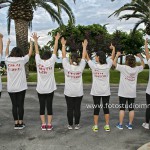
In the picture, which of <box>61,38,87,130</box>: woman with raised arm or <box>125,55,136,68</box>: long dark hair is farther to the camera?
<box>125,55,136,68</box>: long dark hair

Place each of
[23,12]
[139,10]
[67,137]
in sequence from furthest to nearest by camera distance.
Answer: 1. [139,10]
2. [23,12]
3. [67,137]

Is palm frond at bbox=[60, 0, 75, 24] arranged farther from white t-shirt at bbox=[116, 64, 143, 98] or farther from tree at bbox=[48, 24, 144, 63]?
white t-shirt at bbox=[116, 64, 143, 98]

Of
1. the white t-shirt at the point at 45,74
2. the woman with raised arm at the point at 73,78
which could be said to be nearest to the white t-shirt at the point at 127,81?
the woman with raised arm at the point at 73,78

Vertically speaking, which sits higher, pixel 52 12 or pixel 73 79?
pixel 52 12

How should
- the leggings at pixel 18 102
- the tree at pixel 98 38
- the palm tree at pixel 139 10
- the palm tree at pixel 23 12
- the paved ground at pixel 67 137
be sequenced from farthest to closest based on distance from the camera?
the tree at pixel 98 38
the palm tree at pixel 139 10
the palm tree at pixel 23 12
the leggings at pixel 18 102
the paved ground at pixel 67 137

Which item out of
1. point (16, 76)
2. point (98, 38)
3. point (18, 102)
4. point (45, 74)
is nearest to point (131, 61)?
point (45, 74)

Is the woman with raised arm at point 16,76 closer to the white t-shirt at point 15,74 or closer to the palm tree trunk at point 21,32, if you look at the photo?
the white t-shirt at point 15,74

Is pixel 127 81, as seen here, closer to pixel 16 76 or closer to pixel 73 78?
pixel 73 78

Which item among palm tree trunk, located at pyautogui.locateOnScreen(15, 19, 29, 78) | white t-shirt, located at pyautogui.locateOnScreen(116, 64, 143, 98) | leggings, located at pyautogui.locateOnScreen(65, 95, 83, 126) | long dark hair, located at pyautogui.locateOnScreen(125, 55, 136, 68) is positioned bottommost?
leggings, located at pyautogui.locateOnScreen(65, 95, 83, 126)

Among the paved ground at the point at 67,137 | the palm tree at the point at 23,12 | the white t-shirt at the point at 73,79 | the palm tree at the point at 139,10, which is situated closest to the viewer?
the paved ground at the point at 67,137

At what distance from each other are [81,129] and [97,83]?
3.68 ft

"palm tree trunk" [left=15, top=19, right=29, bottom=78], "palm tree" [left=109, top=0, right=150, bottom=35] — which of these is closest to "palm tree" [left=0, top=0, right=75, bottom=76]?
"palm tree trunk" [left=15, top=19, right=29, bottom=78]

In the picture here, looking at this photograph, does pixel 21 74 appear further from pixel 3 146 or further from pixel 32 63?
pixel 32 63

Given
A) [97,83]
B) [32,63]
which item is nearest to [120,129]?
[97,83]
